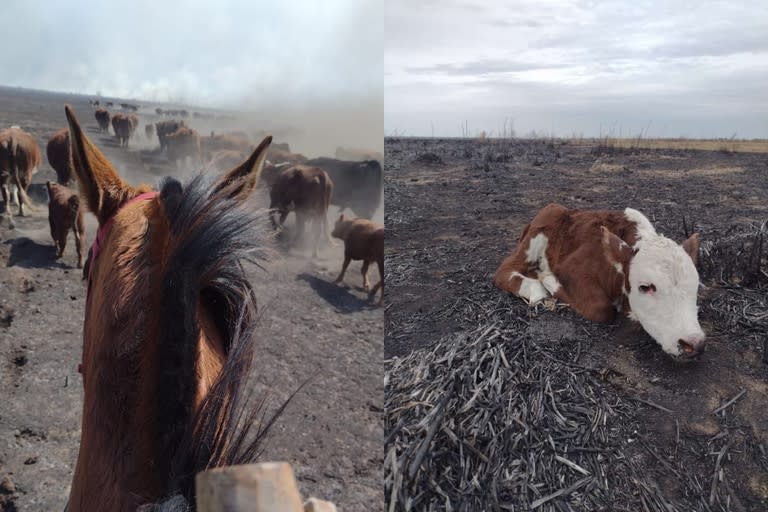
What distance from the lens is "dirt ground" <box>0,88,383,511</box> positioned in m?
1.90

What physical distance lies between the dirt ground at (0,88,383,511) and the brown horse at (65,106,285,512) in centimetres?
19

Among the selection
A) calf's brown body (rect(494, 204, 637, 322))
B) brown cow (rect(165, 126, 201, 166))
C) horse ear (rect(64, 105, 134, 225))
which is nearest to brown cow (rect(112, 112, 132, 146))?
brown cow (rect(165, 126, 201, 166))

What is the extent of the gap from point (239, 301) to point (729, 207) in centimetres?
364

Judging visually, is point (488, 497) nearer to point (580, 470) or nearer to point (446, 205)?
point (580, 470)

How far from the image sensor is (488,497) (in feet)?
3.83

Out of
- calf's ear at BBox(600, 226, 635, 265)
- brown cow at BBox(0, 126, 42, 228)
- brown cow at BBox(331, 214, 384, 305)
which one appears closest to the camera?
calf's ear at BBox(600, 226, 635, 265)

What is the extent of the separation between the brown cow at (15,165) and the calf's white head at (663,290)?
18.4 ft

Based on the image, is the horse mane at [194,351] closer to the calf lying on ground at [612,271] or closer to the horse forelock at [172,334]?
the horse forelock at [172,334]

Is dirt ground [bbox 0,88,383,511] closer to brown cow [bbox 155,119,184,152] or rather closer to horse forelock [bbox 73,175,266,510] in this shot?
horse forelock [bbox 73,175,266,510]

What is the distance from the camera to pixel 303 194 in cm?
530

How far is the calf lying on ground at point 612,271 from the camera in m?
1.67

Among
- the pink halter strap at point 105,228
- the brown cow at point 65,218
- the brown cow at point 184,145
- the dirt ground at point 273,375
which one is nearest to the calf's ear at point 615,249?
the dirt ground at point 273,375

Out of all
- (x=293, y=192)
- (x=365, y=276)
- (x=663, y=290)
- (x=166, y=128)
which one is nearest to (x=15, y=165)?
(x=293, y=192)

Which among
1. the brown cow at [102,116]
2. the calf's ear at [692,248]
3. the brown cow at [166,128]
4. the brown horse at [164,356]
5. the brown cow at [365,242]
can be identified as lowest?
the brown cow at [365,242]
